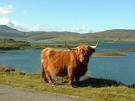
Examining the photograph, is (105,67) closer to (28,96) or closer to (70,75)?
(70,75)

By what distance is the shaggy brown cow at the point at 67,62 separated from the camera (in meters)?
15.4

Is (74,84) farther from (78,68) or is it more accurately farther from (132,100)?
(132,100)

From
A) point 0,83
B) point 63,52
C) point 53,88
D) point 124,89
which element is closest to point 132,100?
point 124,89

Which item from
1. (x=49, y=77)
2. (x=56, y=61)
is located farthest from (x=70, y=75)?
(x=49, y=77)

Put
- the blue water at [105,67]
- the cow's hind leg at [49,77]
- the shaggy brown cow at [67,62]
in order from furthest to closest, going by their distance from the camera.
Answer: the blue water at [105,67] < the cow's hind leg at [49,77] < the shaggy brown cow at [67,62]

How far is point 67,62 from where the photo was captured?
52.5 feet

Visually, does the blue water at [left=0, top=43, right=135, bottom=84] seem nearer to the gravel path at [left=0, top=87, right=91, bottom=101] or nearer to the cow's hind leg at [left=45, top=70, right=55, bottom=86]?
the cow's hind leg at [left=45, top=70, right=55, bottom=86]

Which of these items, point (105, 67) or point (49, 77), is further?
point (105, 67)

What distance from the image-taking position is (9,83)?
52.6 ft

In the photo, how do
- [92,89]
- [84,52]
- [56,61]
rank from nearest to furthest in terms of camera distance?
[92,89], [84,52], [56,61]

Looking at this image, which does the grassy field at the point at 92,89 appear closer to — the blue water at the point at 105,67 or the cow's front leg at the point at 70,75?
the cow's front leg at the point at 70,75

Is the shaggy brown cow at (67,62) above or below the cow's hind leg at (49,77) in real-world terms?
above

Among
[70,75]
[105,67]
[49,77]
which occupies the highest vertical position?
[70,75]

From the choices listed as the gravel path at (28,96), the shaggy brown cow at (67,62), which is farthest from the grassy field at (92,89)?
the gravel path at (28,96)
